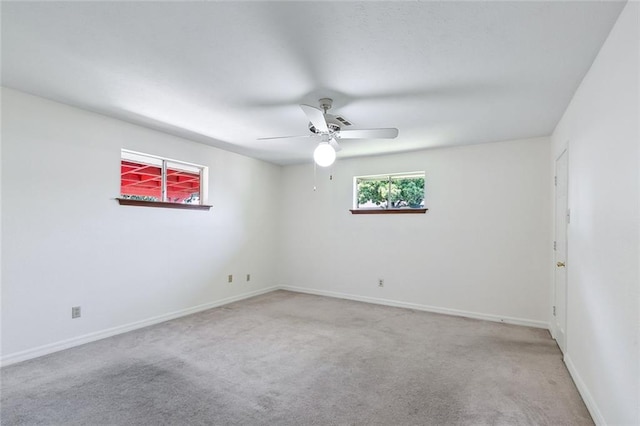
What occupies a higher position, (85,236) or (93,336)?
(85,236)

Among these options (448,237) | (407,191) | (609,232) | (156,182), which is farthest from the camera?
(407,191)

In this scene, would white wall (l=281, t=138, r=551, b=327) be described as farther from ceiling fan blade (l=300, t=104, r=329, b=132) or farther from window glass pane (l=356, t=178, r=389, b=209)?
ceiling fan blade (l=300, t=104, r=329, b=132)

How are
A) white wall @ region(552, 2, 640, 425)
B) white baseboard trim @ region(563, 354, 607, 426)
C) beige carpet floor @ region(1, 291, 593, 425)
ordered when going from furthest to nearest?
beige carpet floor @ region(1, 291, 593, 425) → white baseboard trim @ region(563, 354, 607, 426) → white wall @ region(552, 2, 640, 425)

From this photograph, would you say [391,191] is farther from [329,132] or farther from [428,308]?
[329,132]

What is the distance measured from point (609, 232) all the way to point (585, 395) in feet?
4.08

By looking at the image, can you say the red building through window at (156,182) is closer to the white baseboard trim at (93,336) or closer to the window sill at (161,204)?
the window sill at (161,204)

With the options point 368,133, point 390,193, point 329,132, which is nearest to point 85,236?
point 329,132

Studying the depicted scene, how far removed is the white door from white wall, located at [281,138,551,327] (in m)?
0.52

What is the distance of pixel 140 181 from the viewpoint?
3.87 meters

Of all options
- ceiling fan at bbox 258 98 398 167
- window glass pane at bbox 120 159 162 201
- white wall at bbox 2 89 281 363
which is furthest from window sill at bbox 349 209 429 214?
window glass pane at bbox 120 159 162 201

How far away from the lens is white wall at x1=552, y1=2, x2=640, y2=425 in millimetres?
1509

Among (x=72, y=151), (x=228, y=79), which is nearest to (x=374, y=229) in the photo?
(x=228, y=79)

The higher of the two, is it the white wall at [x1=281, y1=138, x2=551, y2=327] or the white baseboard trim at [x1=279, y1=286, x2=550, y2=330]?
the white wall at [x1=281, y1=138, x2=551, y2=327]

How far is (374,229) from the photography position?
16.6ft
